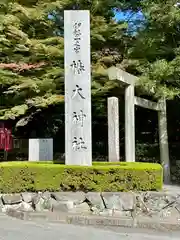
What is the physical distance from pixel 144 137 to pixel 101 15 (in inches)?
210

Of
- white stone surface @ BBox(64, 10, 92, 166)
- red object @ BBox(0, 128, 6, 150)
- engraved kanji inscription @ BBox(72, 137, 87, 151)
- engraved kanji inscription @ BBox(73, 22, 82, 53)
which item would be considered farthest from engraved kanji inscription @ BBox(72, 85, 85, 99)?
red object @ BBox(0, 128, 6, 150)

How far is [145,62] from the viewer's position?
1242 cm

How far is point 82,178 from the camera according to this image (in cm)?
887

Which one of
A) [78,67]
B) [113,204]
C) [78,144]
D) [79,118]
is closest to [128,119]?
[79,118]

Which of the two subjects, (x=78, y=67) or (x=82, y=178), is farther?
(x=78, y=67)

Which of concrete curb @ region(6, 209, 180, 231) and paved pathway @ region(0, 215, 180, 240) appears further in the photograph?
concrete curb @ region(6, 209, 180, 231)

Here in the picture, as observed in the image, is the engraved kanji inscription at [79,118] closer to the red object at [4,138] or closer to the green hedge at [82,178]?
the green hedge at [82,178]

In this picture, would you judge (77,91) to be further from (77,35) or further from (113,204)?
(113,204)

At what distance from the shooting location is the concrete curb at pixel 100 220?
7.62 m

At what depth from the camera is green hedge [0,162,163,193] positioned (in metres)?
8.80

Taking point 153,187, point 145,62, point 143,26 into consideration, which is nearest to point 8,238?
point 153,187

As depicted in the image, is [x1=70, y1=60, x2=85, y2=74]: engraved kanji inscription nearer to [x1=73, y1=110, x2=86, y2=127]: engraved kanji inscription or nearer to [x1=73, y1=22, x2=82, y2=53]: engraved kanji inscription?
[x1=73, y1=22, x2=82, y2=53]: engraved kanji inscription

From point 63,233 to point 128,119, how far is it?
17.9ft

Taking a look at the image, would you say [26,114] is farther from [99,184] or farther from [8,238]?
[8,238]
